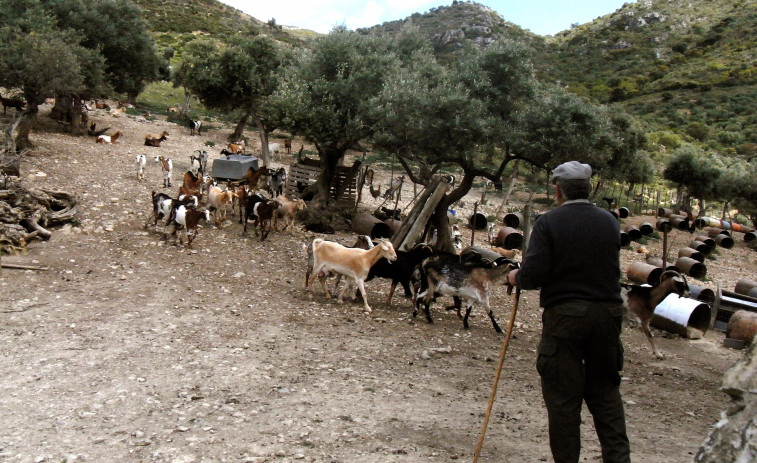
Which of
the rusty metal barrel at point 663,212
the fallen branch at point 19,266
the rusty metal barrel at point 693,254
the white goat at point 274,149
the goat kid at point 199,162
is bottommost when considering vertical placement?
the fallen branch at point 19,266

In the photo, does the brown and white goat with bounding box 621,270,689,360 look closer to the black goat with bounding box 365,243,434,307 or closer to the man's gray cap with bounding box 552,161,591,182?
the black goat with bounding box 365,243,434,307

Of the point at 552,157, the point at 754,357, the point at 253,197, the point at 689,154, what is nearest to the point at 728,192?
the point at 689,154

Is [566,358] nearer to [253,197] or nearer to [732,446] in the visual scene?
[732,446]

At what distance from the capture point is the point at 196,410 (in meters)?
5.38

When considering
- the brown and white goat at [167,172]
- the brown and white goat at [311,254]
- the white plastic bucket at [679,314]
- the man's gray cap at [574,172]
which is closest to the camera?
the man's gray cap at [574,172]

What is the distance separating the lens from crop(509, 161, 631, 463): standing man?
376 cm

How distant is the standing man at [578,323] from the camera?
12.3 feet

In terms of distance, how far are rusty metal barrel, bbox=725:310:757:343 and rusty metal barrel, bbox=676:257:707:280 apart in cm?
742

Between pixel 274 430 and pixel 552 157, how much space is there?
33.9 ft

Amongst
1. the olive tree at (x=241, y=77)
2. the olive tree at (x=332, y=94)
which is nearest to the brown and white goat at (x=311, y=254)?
the olive tree at (x=332, y=94)

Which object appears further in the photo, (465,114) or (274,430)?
(465,114)

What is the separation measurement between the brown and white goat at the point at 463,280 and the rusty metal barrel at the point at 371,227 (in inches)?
250

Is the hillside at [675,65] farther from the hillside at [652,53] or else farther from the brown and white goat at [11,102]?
the brown and white goat at [11,102]

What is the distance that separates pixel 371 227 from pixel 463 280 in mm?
6880
